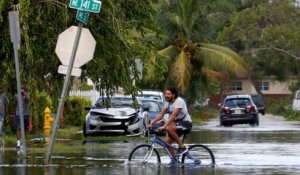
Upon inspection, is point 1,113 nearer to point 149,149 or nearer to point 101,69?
point 101,69

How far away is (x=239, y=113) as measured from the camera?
1773 inches

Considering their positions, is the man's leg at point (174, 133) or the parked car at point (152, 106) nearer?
the man's leg at point (174, 133)

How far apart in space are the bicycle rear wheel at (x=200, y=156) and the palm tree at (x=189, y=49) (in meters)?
29.5

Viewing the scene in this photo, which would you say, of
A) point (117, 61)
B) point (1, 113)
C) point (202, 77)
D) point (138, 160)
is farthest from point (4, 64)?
point (202, 77)

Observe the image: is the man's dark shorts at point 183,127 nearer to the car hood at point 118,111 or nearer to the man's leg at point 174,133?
the man's leg at point 174,133

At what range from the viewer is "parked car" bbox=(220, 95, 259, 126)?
44906 mm

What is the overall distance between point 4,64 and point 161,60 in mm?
4126

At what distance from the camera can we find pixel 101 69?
22.6 meters

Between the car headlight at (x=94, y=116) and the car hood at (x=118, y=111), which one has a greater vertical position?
the car hood at (x=118, y=111)

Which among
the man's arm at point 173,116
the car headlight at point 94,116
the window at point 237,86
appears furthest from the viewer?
the window at point 237,86

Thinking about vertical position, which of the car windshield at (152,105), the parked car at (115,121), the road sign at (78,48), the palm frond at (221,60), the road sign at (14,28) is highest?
the palm frond at (221,60)

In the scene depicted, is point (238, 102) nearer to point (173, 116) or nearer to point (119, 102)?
point (119, 102)

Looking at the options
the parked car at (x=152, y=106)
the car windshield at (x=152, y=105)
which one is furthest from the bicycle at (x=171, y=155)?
the car windshield at (x=152, y=105)

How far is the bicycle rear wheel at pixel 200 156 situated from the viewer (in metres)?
18.1
